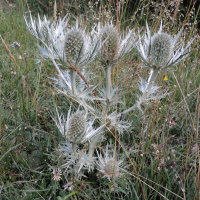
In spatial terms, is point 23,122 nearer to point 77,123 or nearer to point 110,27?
point 77,123

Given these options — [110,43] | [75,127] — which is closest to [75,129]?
[75,127]

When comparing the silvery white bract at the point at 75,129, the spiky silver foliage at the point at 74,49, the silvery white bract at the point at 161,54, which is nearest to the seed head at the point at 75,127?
the silvery white bract at the point at 75,129

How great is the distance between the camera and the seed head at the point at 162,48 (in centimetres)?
123

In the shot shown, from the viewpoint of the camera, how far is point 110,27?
1.23 m

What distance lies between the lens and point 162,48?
1.24 metres

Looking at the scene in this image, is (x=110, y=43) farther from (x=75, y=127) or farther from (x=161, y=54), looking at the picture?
(x=75, y=127)

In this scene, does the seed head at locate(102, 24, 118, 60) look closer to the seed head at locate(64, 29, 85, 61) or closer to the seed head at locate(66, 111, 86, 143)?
the seed head at locate(64, 29, 85, 61)

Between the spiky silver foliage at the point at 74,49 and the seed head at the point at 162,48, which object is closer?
the spiky silver foliage at the point at 74,49

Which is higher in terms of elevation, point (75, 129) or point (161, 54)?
point (161, 54)

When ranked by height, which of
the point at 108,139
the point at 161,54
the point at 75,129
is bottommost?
the point at 108,139

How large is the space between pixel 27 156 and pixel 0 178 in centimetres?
25

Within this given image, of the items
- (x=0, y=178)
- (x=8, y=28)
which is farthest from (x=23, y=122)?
(x=8, y=28)

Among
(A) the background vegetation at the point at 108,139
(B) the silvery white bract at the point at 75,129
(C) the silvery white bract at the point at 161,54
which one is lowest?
(A) the background vegetation at the point at 108,139

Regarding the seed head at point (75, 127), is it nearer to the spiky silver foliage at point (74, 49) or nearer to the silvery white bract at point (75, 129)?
the silvery white bract at point (75, 129)
